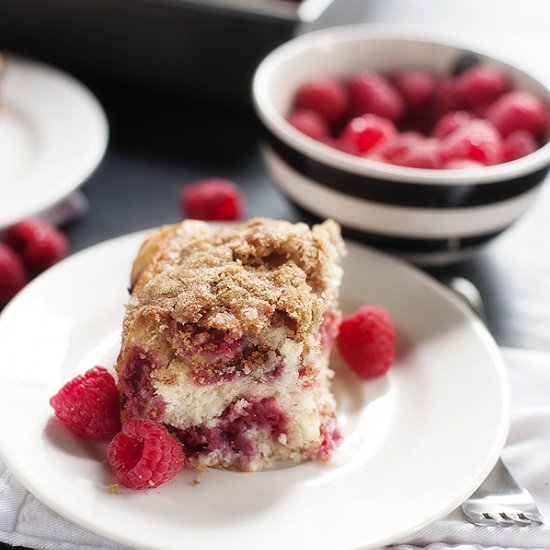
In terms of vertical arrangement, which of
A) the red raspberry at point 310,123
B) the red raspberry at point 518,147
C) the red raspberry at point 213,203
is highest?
the red raspberry at point 518,147

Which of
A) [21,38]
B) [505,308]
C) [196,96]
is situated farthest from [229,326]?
[21,38]

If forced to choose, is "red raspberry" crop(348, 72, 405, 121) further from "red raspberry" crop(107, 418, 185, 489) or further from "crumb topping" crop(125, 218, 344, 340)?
"red raspberry" crop(107, 418, 185, 489)

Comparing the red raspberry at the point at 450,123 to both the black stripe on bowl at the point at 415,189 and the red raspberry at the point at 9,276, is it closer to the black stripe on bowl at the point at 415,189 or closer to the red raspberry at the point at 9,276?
the black stripe on bowl at the point at 415,189

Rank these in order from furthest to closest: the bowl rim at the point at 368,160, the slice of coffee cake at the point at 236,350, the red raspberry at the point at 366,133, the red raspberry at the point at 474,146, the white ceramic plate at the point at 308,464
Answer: the red raspberry at the point at 366,133 → the red raspberry at the point at 474,146 → the bowl rim at the point at 368,160 → the slice of coffee cake at the point at 236,350 → the white ceramic plate at the point at 308,464

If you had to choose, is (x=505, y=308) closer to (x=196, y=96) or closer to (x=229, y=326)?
(x=229, y=326)

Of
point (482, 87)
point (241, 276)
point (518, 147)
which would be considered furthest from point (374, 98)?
point (241, 276)

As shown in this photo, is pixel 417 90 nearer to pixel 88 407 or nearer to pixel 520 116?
pixel 520 116

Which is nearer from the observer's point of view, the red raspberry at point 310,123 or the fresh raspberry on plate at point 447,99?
the red raspberry at point 310,123

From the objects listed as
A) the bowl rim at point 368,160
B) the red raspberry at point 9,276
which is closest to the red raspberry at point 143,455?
the red raspberry at point 9,276
